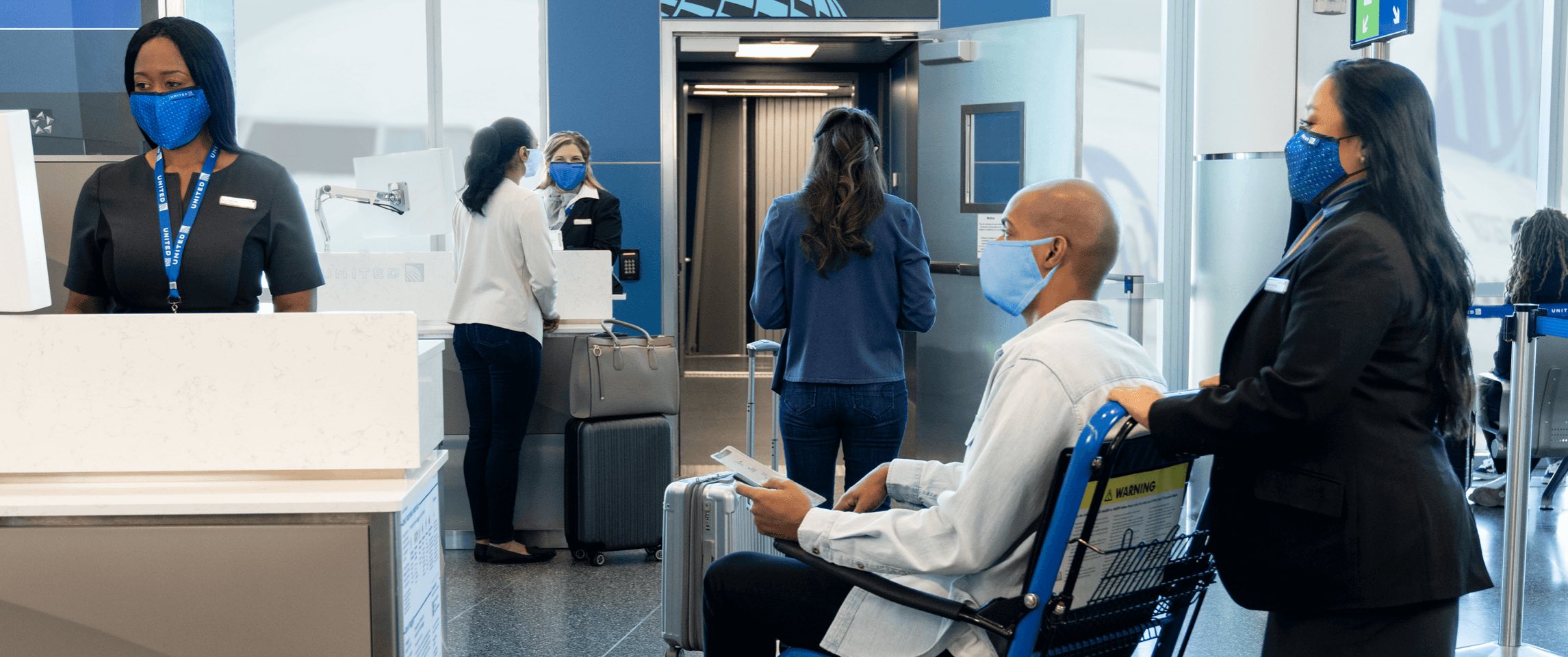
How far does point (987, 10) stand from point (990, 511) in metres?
4.67

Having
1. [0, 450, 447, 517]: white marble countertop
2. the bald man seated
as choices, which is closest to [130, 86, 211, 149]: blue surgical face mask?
[0, 450, 447, 517]: white marble countertop

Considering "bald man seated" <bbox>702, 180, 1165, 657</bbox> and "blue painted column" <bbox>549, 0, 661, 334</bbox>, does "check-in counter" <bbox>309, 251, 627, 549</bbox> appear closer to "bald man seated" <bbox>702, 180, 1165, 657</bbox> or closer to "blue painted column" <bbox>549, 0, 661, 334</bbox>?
"blue painted column" <bbox>549, 0, 661, 334</bbox>

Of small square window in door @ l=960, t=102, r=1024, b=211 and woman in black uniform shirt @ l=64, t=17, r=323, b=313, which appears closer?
woman in black uniform shirt @ l=64, t=17, r=323, b=313

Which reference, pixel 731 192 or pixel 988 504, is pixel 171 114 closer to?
pixel 988 504

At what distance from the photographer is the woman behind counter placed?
4066 mm

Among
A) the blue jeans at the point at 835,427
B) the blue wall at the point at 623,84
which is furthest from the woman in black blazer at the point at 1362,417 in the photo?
the blue wall at the point at 623,84

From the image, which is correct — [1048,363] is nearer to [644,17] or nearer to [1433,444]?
[1433,444]

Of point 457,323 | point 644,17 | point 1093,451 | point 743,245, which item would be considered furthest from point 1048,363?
point 743,245

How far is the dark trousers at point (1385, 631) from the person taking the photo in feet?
5.48

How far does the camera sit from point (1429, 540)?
5.37 feet

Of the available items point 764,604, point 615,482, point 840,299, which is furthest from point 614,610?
point 764,604

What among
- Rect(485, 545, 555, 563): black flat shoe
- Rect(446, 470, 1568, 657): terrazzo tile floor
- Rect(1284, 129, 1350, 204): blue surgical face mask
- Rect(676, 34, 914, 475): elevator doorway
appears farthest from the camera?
Rect(676, 34, 914, 475): elevator doorway

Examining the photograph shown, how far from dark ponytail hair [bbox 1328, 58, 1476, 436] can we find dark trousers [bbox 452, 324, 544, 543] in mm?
2966

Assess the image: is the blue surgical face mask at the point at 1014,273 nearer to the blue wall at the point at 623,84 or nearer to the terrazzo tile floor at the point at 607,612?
the terrazzo tile floor at the point at 607,612
